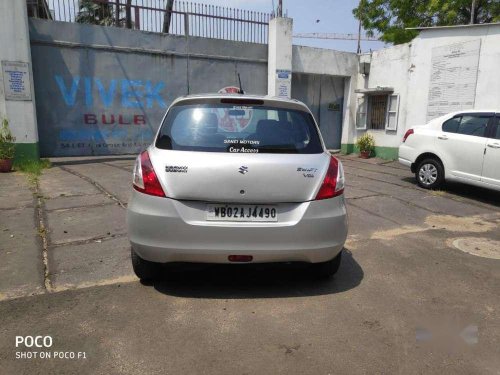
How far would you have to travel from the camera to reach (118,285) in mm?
3549

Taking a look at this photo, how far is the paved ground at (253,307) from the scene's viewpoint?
8.30 feet

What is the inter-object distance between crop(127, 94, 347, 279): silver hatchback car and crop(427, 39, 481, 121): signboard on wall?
9.46 m

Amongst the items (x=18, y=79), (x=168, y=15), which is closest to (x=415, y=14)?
(x=168, y=15)

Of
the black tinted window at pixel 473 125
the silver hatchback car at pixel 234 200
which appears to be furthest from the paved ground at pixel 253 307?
the black tinted window at pixel 473 125

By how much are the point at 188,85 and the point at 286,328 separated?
36.0 ft

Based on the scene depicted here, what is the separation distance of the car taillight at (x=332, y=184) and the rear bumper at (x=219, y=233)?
0.06 metres

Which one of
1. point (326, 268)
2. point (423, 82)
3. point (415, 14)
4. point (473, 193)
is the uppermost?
point (415, 14)

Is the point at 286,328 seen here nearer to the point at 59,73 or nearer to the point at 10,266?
the point at 10,266

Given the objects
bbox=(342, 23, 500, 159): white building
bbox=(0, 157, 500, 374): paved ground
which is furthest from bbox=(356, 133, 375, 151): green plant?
bbox=(0, 157, 500, 374): paved ground

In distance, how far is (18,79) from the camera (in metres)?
9.53

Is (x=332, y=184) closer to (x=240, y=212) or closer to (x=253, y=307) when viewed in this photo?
(x=240, y=212)

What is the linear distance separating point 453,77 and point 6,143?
11.6 meters

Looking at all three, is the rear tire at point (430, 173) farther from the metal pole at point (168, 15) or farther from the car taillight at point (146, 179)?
the metal pole at point (168, 15)

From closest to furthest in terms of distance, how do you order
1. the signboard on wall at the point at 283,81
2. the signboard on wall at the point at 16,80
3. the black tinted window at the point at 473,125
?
the black tinted window at the point at 473,125
the signboard on wall at the point at 16,80
the signboard on wall at the point at 283,81
